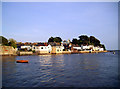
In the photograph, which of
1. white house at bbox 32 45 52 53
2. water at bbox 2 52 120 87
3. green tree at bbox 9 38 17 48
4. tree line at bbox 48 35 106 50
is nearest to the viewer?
water at bbox 2 52 120 87

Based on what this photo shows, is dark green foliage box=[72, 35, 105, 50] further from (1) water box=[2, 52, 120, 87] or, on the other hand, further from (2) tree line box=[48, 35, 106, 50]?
(1) water box=[2, 52, 120, 87]

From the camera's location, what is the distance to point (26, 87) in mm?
14148

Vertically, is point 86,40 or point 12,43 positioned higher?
point 86,40

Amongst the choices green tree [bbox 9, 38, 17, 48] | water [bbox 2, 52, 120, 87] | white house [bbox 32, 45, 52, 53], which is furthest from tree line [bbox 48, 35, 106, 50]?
water [bbox 2, 52, 120, 87]

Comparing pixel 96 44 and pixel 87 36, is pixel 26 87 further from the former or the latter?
pixel 96 44

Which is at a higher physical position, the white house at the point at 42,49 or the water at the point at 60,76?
the white house at the point at 42,49

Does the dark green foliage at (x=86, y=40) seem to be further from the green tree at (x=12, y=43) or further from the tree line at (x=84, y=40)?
the green tree at (x=12, y=43)

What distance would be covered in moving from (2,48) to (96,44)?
154120mm

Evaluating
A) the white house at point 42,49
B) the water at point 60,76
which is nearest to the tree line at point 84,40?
the white house at point 42,49

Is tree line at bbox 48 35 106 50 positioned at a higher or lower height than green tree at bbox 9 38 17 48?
higher

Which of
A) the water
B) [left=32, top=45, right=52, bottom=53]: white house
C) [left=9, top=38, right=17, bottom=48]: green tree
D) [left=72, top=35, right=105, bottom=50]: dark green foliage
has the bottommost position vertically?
the water

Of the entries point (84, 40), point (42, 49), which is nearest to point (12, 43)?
point (42, 49)

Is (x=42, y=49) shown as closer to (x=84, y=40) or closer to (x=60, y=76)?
(x=60, y=76)

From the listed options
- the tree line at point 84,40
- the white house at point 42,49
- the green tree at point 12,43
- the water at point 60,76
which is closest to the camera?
the water at point 60,76
